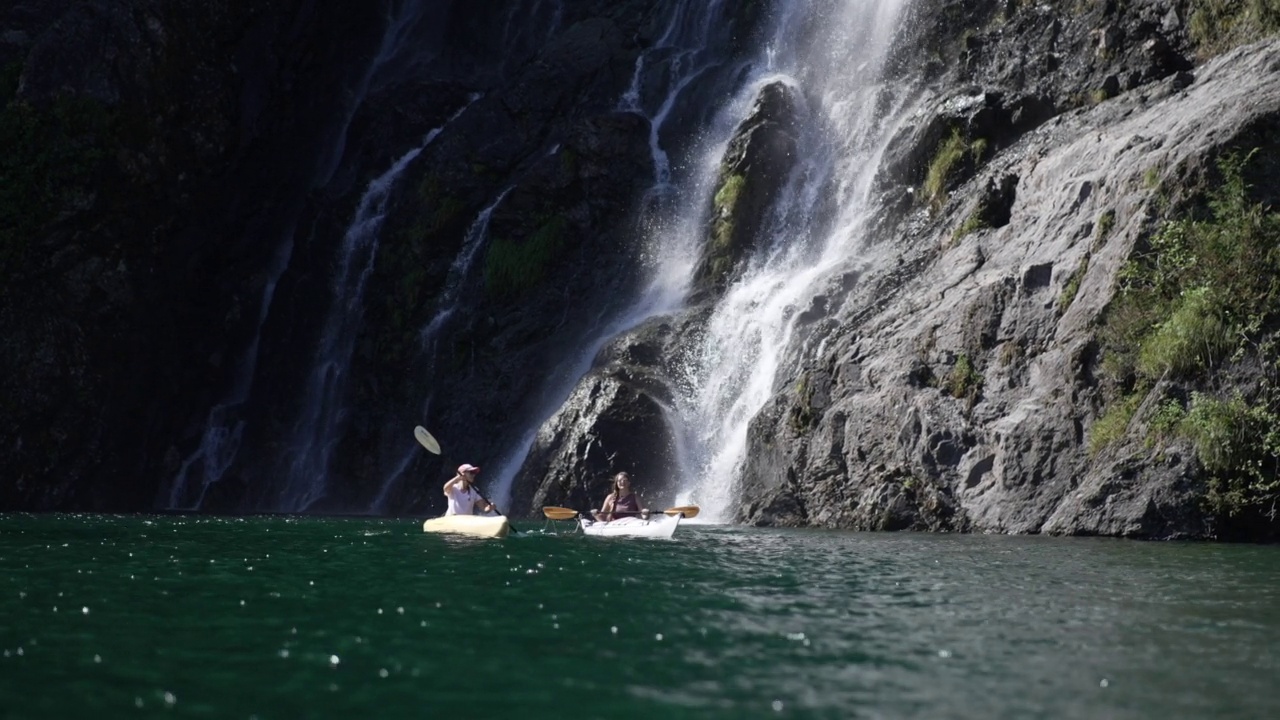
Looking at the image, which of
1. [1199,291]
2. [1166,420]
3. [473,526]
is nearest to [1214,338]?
[1199,291]

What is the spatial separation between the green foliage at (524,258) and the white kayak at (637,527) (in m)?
15.0

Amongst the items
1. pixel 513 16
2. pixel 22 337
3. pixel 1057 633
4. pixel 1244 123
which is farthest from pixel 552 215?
pixel 1057 633

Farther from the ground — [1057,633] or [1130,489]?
[1130,489]

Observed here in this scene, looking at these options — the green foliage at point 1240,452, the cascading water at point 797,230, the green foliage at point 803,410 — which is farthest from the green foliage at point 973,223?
the green foliage at point 1240,452

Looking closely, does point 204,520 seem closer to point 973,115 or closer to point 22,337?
point 22,337

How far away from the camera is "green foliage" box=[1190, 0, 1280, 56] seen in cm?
2480

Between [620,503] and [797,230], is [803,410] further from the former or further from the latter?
[797,230]

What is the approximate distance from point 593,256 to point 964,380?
55.5ft

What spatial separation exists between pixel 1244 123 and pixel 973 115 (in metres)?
9.46

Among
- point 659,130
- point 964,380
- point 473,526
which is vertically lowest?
point 473,526

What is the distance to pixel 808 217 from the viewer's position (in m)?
32.3

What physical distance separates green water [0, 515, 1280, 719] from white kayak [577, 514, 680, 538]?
3.85 m

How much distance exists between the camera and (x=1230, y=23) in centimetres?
2586

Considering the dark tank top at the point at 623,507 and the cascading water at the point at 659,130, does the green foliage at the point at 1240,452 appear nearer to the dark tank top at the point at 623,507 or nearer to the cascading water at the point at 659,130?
the dark tank top at the point at 623,507
